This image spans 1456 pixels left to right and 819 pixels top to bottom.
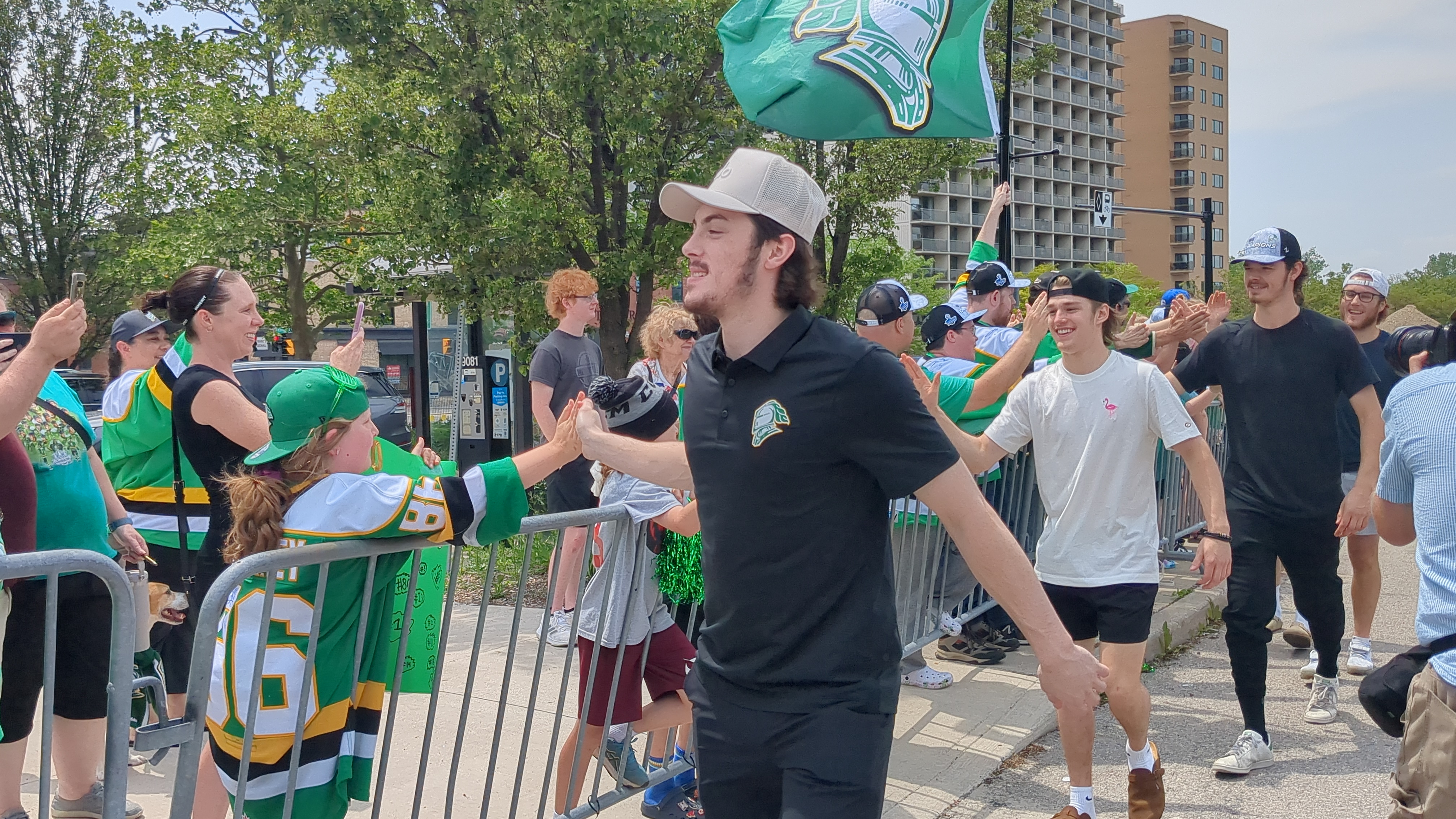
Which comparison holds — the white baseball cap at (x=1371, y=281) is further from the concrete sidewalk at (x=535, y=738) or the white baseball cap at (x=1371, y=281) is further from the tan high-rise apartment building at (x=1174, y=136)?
the tan high-rise apartment building at (x=1174, y=136)

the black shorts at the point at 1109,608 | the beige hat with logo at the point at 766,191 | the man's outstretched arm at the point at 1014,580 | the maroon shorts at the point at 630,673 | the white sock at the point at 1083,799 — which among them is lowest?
the white sock at the point at 1083,799

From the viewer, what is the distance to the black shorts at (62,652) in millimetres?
3562

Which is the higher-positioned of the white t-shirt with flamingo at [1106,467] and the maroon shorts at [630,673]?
the white t-shirt with flamingo at [1106,467]

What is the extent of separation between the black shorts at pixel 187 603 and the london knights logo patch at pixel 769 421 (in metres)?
2.51

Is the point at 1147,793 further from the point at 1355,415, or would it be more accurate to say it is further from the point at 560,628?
the point at 1355,415

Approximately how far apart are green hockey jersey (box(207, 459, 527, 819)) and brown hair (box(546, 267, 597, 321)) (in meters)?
3.91

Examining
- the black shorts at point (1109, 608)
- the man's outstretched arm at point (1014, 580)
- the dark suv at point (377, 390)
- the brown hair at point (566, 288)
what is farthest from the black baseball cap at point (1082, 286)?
the dark suv at point (377, 390)

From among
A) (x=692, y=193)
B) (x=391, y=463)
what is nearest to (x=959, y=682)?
(x=391, y=463)

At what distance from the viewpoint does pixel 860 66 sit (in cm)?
647

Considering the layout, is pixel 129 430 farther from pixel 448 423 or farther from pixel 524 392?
pixel 448 423

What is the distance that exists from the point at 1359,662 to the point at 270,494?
229 inches

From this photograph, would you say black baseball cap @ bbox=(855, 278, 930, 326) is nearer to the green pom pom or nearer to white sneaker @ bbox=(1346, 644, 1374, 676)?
the green pom pom

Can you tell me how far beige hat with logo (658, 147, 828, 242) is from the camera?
238 cm

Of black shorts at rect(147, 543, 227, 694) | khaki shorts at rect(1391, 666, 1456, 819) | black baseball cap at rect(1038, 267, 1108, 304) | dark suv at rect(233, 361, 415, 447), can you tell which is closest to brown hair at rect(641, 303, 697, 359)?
black baseball cap at rect(1038, 267, 1108, 304)
